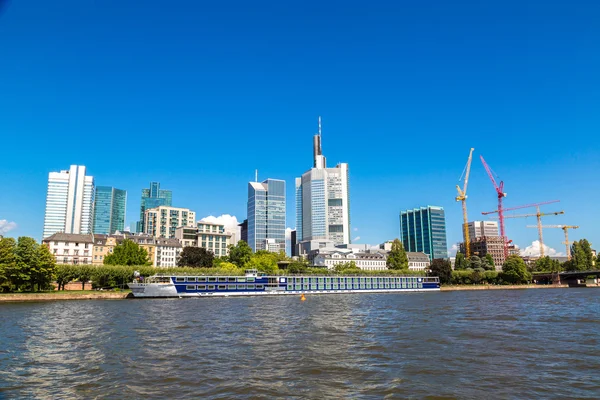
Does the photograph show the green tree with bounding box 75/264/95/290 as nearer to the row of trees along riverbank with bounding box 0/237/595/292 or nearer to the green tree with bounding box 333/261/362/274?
the row of trees along riverbank with bounding box 0/237/595/292

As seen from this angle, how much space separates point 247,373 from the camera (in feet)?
67.0

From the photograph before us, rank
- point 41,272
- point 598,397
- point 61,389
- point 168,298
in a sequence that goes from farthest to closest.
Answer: point 168,298, point 41,272, point 61,389, point 598,397

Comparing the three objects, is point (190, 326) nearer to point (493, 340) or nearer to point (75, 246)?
point (493, 340)

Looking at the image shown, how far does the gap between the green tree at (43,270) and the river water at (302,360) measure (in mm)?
38416

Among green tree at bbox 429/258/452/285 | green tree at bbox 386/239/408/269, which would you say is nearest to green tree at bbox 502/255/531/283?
green tree at bbox 429/258/452/285

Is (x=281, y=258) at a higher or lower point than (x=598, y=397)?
higher

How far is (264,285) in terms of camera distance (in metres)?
101

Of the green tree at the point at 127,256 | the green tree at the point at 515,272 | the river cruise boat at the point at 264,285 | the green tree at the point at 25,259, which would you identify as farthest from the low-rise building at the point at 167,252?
the green tree at the point at 515,272

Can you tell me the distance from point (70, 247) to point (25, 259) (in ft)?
234

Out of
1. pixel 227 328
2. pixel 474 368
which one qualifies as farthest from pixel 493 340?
pixel 227 328

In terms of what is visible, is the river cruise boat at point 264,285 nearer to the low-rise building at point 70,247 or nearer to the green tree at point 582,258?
the low-rise building at point 70,247

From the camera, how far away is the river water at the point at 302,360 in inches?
692

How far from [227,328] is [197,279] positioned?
58659mm

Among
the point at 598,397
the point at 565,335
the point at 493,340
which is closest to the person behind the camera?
the point at 598,397
